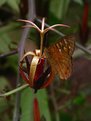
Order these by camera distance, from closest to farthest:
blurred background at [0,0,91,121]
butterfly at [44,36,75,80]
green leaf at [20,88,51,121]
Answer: butterfly at [44,36,75,80]
green leaf at [20,88,51,121]
blurred background at [0,0,91,121]

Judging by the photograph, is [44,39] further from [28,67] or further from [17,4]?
[17,4]

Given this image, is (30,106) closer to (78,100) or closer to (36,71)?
(36,71)

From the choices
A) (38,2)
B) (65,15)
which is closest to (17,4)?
(38,2)

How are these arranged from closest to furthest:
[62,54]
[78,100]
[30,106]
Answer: [62,54] → [30,106] → [78,100]

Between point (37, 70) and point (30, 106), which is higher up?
point (37, 70)

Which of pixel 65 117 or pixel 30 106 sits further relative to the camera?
pixel 65 117

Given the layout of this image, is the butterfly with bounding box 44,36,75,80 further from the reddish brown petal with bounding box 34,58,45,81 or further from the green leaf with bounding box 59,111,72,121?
the green leaf with bounding box 59,111,72,121

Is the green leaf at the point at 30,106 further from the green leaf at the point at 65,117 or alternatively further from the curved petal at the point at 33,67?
the green leaf at the point at 65,117

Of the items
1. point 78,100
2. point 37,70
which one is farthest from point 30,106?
point 78,100

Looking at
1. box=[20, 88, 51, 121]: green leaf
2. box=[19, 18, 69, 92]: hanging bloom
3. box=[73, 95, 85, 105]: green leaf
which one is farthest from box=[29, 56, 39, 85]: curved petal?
box=[73, 95, 85, 105]: green leaf
